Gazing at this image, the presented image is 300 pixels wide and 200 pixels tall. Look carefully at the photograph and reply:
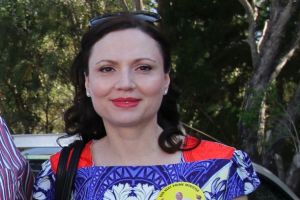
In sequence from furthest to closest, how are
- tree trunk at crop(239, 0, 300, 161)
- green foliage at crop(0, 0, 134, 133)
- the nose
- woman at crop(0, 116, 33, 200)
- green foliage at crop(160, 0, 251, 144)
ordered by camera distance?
green foliage at crop(0, 0, 134, 133), green foliage at crop(160, 0, 251, 144), tree trunk at crop(239, 0, 300, 161), the nose, woman at crop(0, 116, 33, 200)

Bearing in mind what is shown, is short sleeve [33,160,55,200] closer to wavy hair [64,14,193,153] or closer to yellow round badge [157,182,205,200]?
wavy hair [64,14,193,153]

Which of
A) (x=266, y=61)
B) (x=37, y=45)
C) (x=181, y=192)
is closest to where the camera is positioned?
(x=181, y=192)

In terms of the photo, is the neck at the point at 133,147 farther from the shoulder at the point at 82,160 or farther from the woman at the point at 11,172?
the woman at the point at 11,172

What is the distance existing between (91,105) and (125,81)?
305 mm

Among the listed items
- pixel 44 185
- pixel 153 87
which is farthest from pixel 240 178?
pixel 44 185

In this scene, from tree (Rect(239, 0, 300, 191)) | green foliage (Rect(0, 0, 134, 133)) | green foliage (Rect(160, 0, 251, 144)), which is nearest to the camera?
tree (Rect(239, 0, 300, 191))

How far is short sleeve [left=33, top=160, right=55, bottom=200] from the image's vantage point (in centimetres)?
185

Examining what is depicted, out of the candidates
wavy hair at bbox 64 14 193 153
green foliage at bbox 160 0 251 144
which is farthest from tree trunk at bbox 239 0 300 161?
wavy hair at bbox 64 14 193 153

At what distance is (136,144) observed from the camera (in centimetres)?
188

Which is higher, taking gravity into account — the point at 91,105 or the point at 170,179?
the point at 91,105

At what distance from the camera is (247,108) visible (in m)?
7.92

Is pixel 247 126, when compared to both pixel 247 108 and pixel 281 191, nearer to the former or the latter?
pixel 247 108

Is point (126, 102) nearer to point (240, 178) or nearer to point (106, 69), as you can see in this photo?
point (106, 69)

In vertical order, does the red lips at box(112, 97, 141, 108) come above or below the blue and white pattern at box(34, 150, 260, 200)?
above
